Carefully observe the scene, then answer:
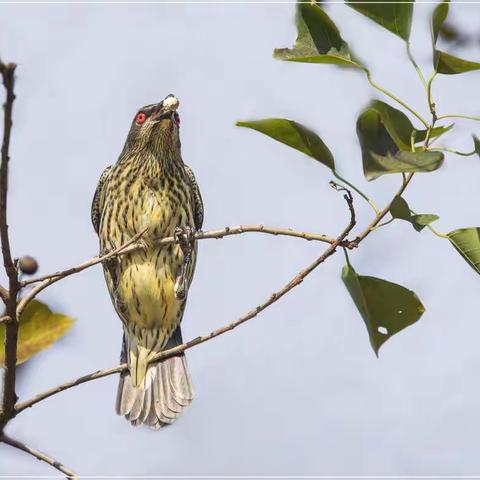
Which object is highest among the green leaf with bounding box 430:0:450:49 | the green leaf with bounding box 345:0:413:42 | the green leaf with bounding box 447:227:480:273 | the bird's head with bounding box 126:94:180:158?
the bird's head with bounding box 126:94:180:158

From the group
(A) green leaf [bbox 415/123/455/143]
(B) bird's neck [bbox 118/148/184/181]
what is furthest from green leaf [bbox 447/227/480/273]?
(B) bird's neck [bbox 118/148/184/181]

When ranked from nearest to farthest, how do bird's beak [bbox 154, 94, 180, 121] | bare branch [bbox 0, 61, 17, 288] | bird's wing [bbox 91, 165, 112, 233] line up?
bare branch [bbox 0, 61, 17, 288], bird's beak [bbox 154, 94, 180, 121], bird's wing [bbox 91, 165, 112, 233]

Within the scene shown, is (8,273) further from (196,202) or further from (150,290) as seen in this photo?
(196,202)

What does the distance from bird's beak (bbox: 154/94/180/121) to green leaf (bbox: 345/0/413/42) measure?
9.25ft

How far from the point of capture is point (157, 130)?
6062 millimetres

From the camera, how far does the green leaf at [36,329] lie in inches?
131

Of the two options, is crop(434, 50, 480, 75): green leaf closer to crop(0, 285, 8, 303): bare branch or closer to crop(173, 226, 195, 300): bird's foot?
crop(0, 285, 8, 303): bare branch

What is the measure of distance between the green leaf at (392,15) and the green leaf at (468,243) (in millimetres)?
680

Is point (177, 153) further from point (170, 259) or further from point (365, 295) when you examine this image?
point (365, 295)

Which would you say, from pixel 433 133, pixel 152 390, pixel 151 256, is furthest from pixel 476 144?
pixel 152 390

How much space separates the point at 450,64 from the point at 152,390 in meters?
3.59

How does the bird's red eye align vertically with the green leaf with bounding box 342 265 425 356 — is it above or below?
above

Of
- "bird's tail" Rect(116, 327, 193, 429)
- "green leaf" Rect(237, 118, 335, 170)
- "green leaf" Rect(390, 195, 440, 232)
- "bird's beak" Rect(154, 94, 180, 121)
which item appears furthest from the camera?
"bird's tail" Rect(116, 327, 193, 429)

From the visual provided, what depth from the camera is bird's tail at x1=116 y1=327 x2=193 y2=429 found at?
233 inches
